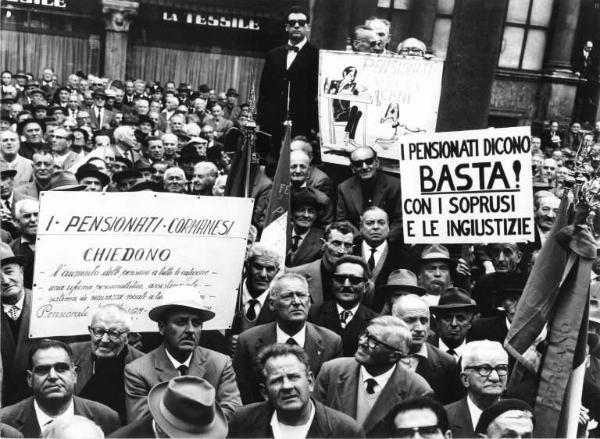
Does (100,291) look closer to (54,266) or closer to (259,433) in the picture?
(54,266)

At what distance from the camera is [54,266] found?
618 cm

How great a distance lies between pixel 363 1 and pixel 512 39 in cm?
665

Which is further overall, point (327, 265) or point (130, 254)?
point (327, 265)

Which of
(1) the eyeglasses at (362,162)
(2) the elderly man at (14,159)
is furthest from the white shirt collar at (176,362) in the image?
(2) the elderly man at (14,159)

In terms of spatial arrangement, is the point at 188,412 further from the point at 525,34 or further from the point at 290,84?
the point at 525,34

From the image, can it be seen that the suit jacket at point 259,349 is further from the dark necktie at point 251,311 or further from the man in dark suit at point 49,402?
the man in dark suit at point 49,402

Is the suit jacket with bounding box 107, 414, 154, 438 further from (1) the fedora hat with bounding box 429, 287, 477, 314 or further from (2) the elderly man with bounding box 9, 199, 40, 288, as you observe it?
(2) the elderly man with bounding box 9, 199, 40, 288

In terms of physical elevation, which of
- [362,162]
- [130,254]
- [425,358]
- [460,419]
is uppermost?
[362,162]

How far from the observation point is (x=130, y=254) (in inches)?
251

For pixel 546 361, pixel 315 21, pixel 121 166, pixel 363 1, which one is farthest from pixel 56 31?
pixel 546 361

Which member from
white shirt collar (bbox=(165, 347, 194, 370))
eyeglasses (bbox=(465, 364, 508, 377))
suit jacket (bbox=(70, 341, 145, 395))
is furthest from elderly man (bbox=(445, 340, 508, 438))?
suit jacket (bbox=(70, 341, 145, 395))

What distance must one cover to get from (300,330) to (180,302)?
826mm

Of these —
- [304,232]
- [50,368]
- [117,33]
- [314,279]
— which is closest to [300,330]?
[314,279]

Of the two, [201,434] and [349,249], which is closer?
[201,434]
